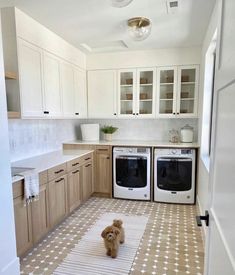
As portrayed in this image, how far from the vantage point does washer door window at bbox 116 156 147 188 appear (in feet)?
11.6

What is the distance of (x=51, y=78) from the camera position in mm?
2891

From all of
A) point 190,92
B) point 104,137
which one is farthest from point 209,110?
point 104,137

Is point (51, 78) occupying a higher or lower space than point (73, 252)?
higher

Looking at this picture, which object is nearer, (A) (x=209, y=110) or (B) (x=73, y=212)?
(A) (x=209, y=110)

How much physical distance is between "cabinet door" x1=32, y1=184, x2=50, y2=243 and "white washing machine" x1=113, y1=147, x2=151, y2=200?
1.48 meters

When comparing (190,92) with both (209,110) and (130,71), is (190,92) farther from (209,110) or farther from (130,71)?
(130,71)

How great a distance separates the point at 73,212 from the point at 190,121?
2538 mm

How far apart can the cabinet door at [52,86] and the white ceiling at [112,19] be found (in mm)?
405

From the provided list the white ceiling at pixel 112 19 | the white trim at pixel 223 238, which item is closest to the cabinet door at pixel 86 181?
the white ceiling at pixel 112 19

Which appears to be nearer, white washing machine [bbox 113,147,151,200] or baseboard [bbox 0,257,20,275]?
baseboard [bbox 0,257,20,275]

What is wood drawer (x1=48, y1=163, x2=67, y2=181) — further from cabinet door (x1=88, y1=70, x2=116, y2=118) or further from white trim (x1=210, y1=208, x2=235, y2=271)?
white trim (x1=210, y1=208, x2=235, y2=271)

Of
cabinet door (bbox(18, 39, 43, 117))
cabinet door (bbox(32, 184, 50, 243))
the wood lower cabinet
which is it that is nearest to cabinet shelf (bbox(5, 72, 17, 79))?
cabinet door (bbox(18, 39, 43, 117))

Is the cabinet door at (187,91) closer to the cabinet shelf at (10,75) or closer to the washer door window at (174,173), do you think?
the washer door window at (174,173)

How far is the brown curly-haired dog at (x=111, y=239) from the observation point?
2.09 meters
